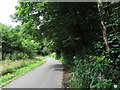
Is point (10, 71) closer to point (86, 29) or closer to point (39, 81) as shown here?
point (39, 81)

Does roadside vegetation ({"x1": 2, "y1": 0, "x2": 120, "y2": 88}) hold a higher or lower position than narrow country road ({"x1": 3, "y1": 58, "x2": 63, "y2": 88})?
higher

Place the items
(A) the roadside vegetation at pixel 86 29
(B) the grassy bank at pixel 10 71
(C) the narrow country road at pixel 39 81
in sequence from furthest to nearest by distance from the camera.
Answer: (B) the grassy bank at pixel 10 71, (C) the narrow country road at pixel 39 81, (A) the roadside vegetation at pixel 86 29

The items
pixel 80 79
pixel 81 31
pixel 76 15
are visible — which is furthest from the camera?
pixel 81 31

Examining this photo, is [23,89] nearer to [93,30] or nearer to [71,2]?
[93,30]

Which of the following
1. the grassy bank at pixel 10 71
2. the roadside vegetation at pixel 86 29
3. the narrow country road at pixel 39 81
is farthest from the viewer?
the grassy bank at pixel 10 71

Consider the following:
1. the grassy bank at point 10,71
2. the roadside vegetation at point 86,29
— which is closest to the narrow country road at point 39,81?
the grassy bank at point 10,71

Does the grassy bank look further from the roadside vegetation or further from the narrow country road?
the roadside vegetation

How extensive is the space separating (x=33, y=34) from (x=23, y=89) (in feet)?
13.2

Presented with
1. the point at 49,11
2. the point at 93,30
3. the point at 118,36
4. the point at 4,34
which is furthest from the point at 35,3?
the point at 4,34

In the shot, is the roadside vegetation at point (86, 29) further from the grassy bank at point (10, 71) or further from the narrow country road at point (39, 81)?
the grassy bank at point (10, 71)

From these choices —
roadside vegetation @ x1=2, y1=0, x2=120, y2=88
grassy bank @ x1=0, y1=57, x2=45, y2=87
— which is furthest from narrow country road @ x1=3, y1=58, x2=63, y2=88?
roadside vegetation @ x1=2, y1=0, x2=120, y2=88

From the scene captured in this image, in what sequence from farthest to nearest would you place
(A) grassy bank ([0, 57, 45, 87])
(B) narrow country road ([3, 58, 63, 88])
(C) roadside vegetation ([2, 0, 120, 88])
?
(A) grassy bank ([0, 57, 45, 87]), (B) narrow country road ([3, 58, 63, 88]), (C) roadside vegetation ([2, 0, 120, 88])

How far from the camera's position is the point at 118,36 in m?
2.61

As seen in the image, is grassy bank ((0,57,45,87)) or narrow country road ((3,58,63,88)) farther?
grassy bank ((0,57,45,87))
